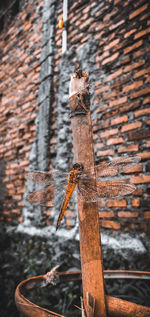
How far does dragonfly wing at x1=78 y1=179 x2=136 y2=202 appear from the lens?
0.67 metres

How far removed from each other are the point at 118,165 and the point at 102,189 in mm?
118

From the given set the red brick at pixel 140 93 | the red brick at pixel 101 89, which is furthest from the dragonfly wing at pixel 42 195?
the red brick at pixel 101 89

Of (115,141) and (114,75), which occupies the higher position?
(114,75)

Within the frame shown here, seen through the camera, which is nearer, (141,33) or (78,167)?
(78,167)

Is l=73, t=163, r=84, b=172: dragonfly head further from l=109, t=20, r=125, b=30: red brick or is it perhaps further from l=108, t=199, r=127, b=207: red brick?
l=109, t=20, r=125, b=30: red brick

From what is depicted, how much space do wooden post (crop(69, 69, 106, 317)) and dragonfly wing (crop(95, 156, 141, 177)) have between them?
0.18 feet

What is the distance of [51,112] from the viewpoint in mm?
2154

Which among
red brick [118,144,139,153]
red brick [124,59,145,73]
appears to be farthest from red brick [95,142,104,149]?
red brick [124,59,145,73]

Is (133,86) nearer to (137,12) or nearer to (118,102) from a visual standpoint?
(118,102)

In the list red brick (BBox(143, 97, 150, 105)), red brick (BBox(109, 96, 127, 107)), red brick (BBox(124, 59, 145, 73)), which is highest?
red brick (BBox(124, 59, 145, 73))

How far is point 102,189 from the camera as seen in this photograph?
707mm

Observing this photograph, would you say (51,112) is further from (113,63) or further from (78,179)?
(78,179)

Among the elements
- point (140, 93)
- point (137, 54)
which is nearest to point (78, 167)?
point (140, 93)

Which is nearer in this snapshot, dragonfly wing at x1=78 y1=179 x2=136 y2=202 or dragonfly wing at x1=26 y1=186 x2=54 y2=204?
dragonfly wing at x1=78 y1=179 x2=136 y2=202
